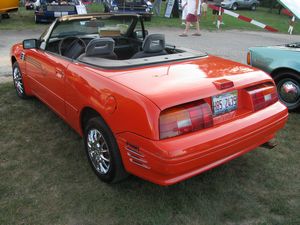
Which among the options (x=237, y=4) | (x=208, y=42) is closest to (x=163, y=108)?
(x=208, y=42)

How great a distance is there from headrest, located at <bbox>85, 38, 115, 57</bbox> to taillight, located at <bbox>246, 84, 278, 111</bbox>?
145 cm

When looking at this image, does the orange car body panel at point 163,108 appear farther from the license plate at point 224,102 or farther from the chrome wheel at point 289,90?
the chrome wheel at point 289,90

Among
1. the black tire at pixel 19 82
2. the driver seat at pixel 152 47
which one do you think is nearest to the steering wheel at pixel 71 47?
the driver seat at pixel 152 47

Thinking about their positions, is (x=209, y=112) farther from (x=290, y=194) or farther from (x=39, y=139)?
Answer: (x=39, y=139)

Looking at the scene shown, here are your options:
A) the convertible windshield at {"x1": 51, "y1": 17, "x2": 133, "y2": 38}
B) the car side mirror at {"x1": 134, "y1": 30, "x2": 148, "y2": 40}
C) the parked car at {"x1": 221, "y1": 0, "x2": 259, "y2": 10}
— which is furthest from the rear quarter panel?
the parked car at {"x1": 221, "y1": 0, "x2": 259, "y2": 10}

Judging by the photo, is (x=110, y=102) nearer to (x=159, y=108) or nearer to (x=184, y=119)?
(x=159, y=108)

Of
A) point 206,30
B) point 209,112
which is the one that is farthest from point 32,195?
point 206,30

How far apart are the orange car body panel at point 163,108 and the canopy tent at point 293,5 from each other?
314cm

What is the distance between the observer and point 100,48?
3391 mm

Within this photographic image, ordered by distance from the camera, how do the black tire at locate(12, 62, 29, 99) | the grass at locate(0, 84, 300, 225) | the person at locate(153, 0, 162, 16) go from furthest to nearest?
the person at locate(153, 0, 162, 16), the black tire at locate(12, 62, 29, 99), the grass at locate(0, 84, 300, 225)

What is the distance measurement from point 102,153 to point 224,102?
119 centimetres

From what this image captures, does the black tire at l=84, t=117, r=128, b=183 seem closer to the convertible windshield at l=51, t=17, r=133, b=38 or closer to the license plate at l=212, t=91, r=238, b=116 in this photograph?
the license plate at l=212, t=91, r=238, b=116

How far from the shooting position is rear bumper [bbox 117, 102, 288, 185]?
243 cm

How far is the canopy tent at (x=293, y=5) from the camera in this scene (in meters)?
5.83
